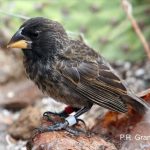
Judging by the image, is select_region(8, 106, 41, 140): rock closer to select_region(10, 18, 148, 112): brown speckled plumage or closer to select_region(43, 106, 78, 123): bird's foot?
select_region(43, 106, 78, 123): bird's foot

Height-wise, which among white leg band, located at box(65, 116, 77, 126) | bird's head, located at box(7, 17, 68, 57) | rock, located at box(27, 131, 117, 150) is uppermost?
bird's head, located at box(7, 17, 68, 57)

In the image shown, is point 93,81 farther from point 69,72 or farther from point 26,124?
point 26,124

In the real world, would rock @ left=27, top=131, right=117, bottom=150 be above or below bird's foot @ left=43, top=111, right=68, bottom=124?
below

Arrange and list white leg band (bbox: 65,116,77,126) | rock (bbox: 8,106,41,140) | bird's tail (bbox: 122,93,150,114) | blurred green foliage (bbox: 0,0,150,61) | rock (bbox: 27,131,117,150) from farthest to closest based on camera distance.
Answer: blurred green foliage (bbox: 0,0,150,61) < rock (bbox: 8,106,41,140) < bird's tail (bbox: 122,93,150,114) < white leg band (bbox: 65,116,77,126) < rock (bbox: 27,131,117,150)

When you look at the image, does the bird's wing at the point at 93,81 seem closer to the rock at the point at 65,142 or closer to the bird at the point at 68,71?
the bird at the point at 68,71

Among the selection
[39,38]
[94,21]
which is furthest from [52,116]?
[94,21]

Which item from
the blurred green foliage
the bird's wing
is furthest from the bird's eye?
the blurred green foliage
